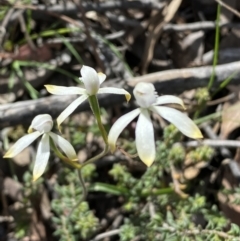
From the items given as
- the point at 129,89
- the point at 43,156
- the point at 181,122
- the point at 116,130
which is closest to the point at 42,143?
the point at 43,156

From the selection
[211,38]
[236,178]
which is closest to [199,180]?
[236,178]

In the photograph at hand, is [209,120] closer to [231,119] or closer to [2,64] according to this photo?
[231,119]

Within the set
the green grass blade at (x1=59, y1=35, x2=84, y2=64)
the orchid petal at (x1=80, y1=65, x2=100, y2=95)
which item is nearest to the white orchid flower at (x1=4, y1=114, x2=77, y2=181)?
the orchid petal at (x1=80, y1=65, x2=100, y2=95)

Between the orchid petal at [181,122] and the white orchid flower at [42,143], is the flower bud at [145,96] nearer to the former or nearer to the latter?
the orchid petal at [181,122]

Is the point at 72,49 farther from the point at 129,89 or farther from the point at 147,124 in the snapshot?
the point at 147,124

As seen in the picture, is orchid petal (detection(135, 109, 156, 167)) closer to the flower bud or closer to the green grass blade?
the flower bud

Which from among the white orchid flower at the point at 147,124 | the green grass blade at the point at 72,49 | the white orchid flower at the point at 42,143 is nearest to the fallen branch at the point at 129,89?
the green grass blade at the point at 72,49
